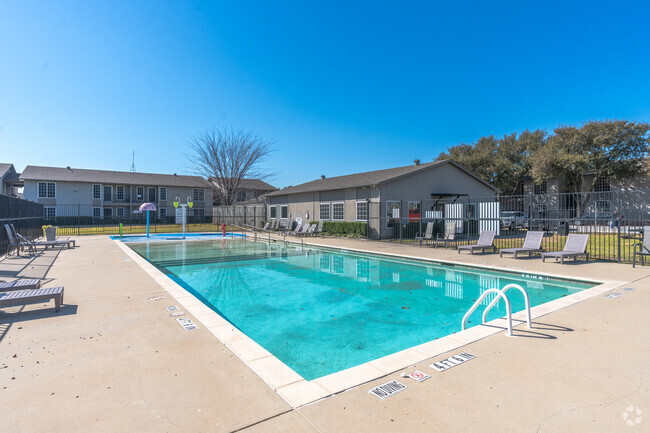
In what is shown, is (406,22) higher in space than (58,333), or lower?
higher

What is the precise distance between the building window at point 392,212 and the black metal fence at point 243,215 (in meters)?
14.7

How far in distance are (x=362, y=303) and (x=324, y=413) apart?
4.75 metres

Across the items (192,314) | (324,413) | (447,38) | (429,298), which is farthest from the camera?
(447,38)

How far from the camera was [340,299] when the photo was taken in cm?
749

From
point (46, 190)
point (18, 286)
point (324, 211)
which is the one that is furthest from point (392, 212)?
point (46, 190)

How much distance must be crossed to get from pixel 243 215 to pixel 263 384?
30.4 meters

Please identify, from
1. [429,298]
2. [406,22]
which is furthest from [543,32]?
[429,298]

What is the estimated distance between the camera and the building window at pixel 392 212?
19250mm

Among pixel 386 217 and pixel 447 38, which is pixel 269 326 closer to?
pixel 386 217

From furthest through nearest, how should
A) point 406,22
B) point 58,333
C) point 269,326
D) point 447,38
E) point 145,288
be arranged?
point 447,38
point 406,22
point 145,288
point 269,326
point 58,333

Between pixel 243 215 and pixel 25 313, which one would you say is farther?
pixel 243 215

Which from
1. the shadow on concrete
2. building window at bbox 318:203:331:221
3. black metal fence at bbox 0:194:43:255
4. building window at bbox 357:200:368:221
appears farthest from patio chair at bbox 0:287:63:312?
building window at bbox 318:203:331:221

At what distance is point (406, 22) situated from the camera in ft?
53.4

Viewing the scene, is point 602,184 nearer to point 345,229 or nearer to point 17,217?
point 345,229
